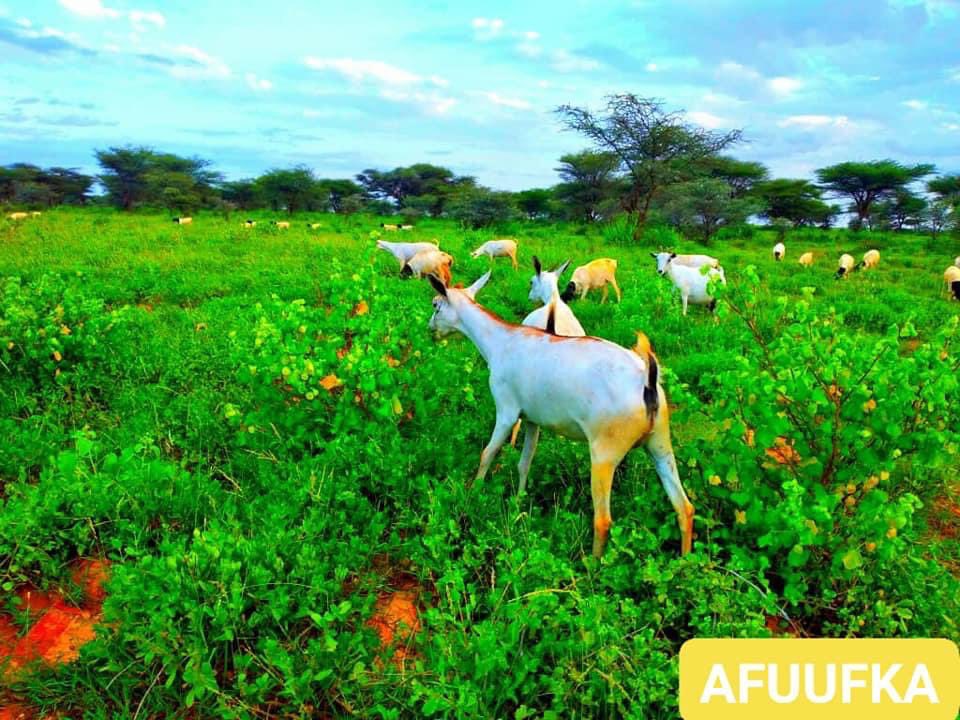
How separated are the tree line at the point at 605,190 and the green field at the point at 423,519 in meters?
14.9

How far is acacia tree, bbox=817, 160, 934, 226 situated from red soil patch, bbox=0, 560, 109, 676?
33.3 m

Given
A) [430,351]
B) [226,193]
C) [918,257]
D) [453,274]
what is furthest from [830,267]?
[226,193]

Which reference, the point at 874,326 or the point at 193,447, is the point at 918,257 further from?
the point at 193,447

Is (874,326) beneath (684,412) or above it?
beneath

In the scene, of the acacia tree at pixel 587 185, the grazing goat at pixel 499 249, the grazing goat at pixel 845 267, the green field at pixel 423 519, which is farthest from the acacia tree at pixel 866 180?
the green field at pixel 423 519

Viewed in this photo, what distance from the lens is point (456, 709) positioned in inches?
90.8

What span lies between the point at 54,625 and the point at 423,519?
6.11ft

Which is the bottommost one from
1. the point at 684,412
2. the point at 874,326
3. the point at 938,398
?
the point at 874,326

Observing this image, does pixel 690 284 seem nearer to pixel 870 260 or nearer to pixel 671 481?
pixel 671 481

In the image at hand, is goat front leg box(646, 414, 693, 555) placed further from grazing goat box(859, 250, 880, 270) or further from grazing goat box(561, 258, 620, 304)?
grazing goat box(859, 250, 880, 270)

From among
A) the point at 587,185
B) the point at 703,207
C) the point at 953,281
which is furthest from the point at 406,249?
the point at 587,185

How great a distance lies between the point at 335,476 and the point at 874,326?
848 centimetres

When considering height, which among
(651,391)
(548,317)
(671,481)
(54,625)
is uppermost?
(548,317)

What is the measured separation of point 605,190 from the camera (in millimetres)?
30234
